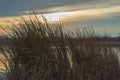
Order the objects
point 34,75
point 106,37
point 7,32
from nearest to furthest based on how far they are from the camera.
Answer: point 34,75, point 7,32, point 106,37

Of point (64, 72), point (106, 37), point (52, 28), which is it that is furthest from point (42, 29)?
point (106, 37)

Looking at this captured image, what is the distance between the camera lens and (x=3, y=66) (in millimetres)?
10836

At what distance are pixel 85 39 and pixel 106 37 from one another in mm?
1136

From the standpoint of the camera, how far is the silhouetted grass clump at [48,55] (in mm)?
10242

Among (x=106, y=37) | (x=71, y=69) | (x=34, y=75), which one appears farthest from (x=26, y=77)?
(x=106, y=37)

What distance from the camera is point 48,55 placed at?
10.3m

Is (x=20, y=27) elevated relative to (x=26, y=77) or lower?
elevated

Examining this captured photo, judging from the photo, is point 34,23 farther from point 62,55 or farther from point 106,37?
point 106,37

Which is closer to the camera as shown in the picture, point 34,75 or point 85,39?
point 34,75

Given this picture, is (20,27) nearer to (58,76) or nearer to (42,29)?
(42,29)

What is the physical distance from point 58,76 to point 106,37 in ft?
7.51

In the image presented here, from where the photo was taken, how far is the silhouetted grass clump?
10.2 m

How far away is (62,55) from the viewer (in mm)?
10352

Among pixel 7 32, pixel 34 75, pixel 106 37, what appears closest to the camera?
pixel 34 75
